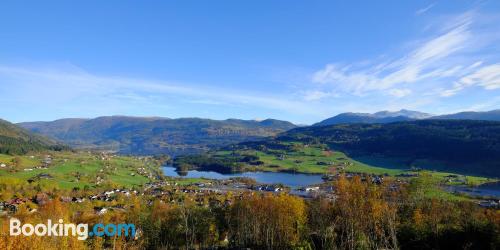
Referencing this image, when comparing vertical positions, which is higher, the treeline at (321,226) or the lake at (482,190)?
the treeline at (321,226)

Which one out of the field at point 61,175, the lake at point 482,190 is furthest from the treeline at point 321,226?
the lake at point 482,190

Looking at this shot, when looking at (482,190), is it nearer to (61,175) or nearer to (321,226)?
(321,226)

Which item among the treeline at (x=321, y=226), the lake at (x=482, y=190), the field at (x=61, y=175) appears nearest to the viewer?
the treeline at (x=321, y=226)

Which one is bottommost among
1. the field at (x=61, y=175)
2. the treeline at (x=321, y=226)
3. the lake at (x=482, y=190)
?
the lake at (x=482, y=190)

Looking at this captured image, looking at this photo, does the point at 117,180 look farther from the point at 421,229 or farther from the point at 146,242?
the point at 421,229

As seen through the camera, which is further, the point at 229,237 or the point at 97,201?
the point at 97,201

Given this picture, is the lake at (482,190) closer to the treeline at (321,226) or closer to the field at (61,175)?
the treeline at (321,226)

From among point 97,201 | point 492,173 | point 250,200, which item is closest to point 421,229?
point 250,200

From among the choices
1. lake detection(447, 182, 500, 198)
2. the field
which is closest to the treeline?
the field
